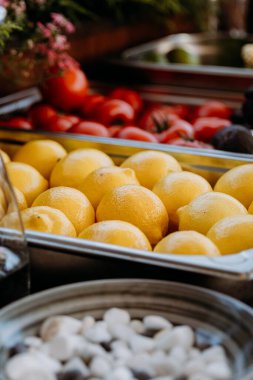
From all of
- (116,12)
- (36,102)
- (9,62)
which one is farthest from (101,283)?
(116,12)

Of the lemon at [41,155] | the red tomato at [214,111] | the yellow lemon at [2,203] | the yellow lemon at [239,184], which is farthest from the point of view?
the red tomato at [214,111]

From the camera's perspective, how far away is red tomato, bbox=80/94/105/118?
6.82 feet

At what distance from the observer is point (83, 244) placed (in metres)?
1.01

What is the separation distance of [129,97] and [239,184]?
1.03m

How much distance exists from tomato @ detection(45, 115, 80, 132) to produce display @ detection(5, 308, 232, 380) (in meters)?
1.15

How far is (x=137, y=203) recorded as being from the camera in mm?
1146

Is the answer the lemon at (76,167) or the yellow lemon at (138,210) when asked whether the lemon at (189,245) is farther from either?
the lemon at (76,167)

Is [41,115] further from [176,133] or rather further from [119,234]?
[119,234]

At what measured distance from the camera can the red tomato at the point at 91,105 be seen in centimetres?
208

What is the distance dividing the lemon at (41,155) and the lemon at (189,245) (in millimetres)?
494

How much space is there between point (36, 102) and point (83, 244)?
1226 millimetres

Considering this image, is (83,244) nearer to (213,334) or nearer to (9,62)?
(213,334)

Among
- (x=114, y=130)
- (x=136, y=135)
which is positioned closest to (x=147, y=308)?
(x=136, y=135)

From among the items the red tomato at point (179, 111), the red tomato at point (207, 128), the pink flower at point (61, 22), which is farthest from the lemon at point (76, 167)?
the red tomato at point (179, 111)
